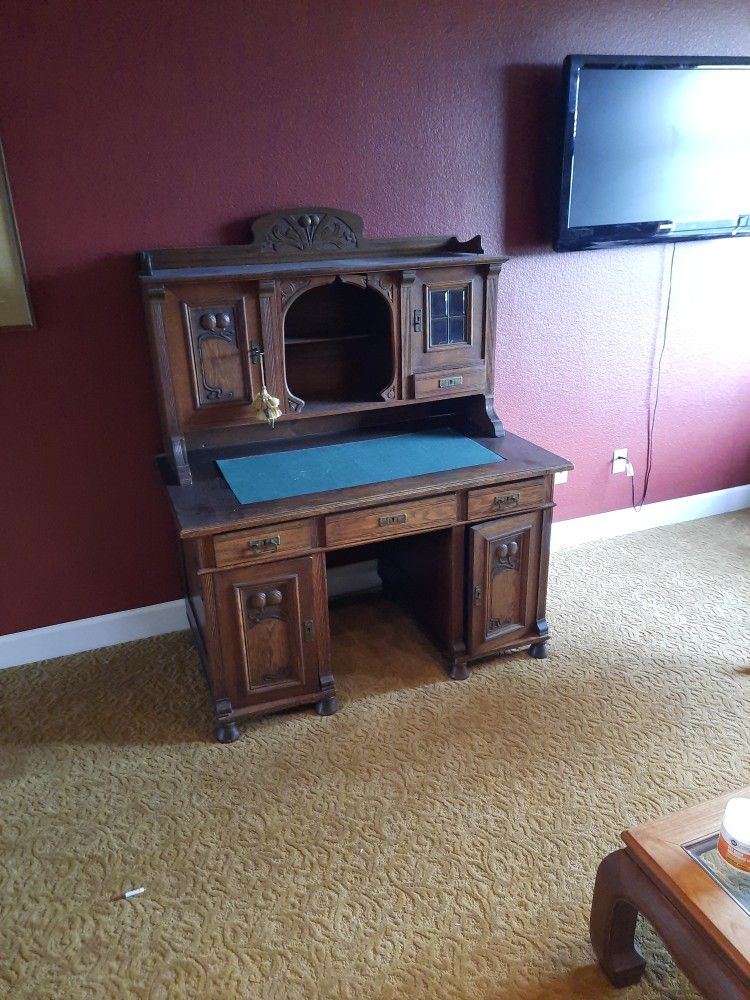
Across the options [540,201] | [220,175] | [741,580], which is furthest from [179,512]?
[741,580]

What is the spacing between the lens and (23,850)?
6.11ft

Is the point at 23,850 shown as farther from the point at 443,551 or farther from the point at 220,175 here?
the point at 220,175

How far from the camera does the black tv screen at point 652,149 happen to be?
8.34 feet

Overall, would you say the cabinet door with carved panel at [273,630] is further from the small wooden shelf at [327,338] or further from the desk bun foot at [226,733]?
the small wooden shelf at [327,338]

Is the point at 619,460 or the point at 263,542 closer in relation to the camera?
the point at 263,542

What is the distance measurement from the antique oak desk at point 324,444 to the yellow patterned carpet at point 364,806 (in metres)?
0.17

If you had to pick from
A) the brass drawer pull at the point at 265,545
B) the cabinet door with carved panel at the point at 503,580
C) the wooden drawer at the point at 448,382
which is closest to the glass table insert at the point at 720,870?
the cabinet door with carved panel at the point at 503,580

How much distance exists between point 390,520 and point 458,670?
0.61m

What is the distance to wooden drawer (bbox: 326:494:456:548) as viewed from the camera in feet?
6.95

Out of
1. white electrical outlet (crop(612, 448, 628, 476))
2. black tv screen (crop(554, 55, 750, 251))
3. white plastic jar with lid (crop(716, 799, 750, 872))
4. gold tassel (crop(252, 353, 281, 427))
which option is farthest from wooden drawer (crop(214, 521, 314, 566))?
white electrical outlet (crop(612, 448, 628, 476))

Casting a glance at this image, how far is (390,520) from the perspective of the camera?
216 centimetres

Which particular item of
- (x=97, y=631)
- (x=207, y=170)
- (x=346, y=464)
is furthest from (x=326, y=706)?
(x=207, y=170)

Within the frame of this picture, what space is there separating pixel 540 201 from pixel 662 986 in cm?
234

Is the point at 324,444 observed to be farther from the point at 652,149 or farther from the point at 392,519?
the point at 652,149
